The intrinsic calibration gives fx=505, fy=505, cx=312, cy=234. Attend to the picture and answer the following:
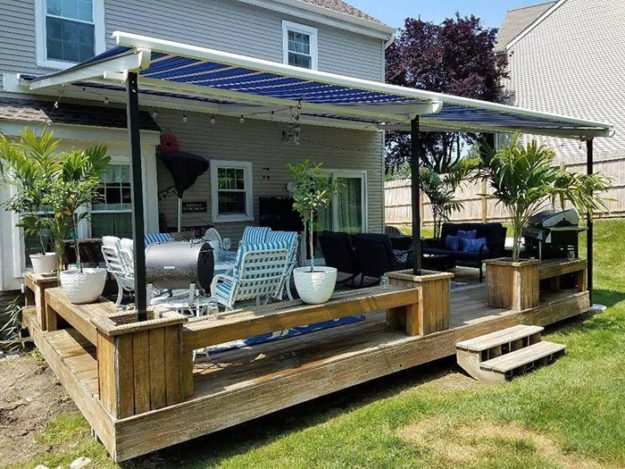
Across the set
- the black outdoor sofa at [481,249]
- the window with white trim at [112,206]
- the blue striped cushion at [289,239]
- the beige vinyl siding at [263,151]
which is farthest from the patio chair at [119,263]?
the black outdoor sofa at [481,249]

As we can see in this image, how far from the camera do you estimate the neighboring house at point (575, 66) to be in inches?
641

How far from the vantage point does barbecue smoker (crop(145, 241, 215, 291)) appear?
4.29 metres

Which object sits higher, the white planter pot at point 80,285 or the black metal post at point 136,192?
the black metal post at point 136,192

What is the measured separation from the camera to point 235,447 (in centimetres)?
356

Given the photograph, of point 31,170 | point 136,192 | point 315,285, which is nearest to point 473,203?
point 315,285

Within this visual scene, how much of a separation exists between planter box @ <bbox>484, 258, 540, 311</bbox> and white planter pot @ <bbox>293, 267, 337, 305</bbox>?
261 centimetres

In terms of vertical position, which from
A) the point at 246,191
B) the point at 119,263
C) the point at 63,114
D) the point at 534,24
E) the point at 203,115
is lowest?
the point at 119,263

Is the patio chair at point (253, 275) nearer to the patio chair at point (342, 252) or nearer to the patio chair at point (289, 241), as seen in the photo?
the patio chair at point (289, 241)

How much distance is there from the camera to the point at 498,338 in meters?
5.12

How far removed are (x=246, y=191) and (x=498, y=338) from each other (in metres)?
5.59

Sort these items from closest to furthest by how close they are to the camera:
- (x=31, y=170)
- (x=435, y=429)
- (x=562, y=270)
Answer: (x=435, y=429), (x=31, y=170), (x=562, y=270)

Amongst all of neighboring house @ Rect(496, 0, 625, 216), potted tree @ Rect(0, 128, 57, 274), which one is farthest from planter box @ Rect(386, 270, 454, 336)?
neighboring house @ Rect(496, 0, 625, 216)

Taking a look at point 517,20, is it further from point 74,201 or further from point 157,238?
point 74,201

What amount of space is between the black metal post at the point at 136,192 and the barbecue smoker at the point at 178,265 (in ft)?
3.38
